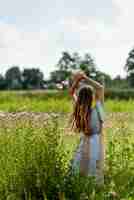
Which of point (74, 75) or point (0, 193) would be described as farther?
point (74, 75)

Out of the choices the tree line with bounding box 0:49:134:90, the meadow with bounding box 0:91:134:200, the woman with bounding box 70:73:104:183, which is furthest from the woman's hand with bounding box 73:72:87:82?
the tree line with bounding box 0:49:134:90

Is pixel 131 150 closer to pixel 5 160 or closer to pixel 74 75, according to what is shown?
pixel 74 75

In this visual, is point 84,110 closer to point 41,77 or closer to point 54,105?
point 54,105

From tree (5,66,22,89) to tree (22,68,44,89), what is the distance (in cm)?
94

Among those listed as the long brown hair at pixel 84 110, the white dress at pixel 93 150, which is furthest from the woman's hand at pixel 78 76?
the white dress at pixel 93 150

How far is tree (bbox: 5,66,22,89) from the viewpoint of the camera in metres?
77.6

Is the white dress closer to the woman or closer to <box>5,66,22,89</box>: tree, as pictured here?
the woman

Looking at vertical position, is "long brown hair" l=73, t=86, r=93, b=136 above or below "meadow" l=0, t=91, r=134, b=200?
above

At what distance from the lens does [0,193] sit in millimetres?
5172

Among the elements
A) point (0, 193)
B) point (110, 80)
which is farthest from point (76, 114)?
point (110, 80)

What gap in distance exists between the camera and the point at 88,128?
5648mm

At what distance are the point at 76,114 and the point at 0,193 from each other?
3.77 feet

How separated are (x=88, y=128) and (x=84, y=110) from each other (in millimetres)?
194

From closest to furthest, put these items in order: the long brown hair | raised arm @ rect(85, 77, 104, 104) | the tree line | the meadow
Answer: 1. the meadow
2. the long brown hair
3. raised arm @ rect(85, 77, 104, 104)
4. the tree line
